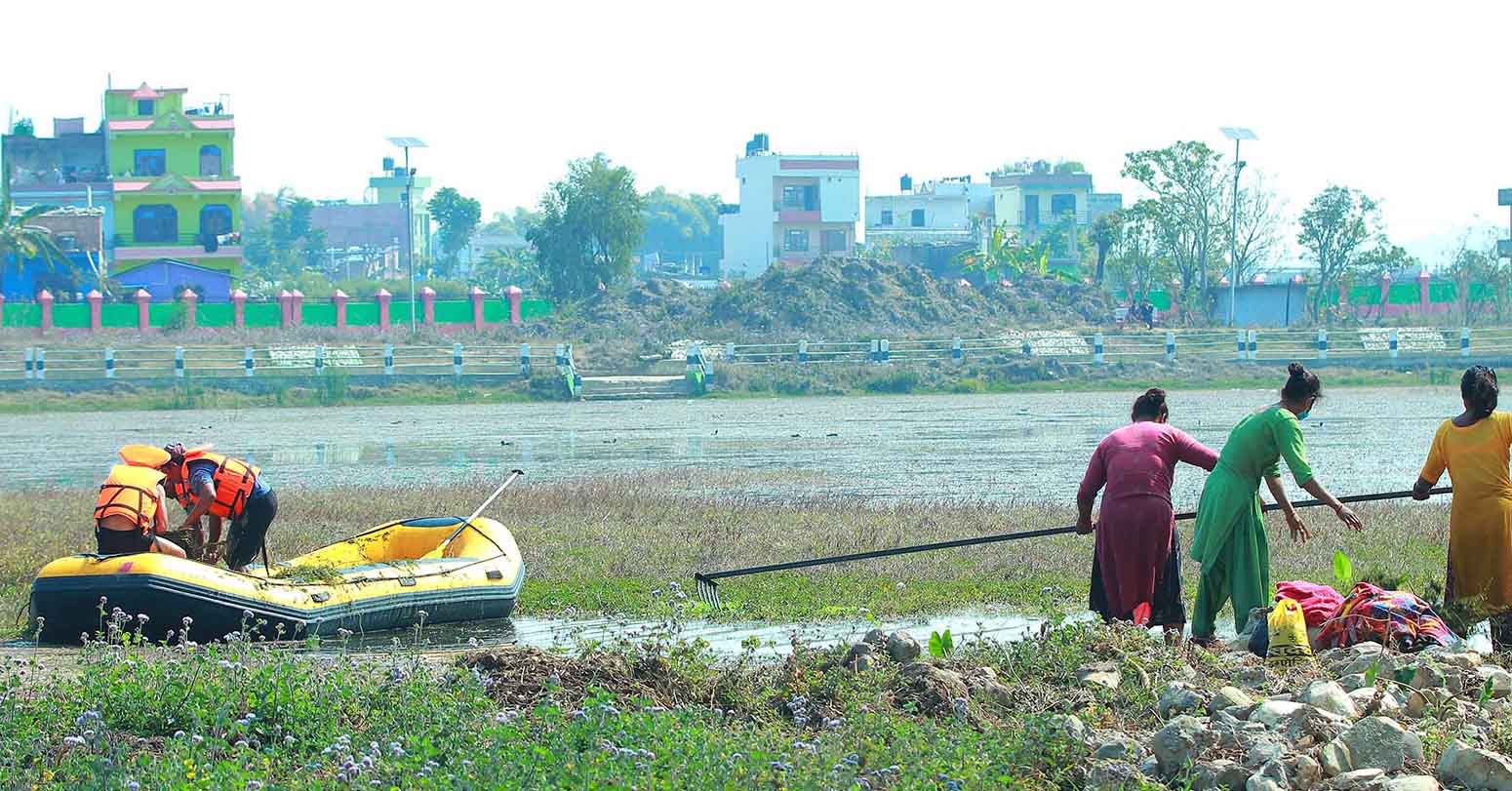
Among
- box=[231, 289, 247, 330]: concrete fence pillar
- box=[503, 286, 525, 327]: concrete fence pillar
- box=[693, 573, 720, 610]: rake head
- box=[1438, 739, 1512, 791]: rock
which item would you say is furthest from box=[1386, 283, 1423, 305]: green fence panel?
box=[1438, 739, 1512, 791]: rock

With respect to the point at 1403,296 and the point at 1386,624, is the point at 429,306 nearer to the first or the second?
the point at 1403,296

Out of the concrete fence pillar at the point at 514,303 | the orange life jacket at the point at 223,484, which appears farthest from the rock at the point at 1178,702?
the concrete fence pillar at the point at 514,303

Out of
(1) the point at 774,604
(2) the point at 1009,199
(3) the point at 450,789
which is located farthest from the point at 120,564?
(2) the point at 1009,199

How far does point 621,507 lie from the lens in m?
17.7

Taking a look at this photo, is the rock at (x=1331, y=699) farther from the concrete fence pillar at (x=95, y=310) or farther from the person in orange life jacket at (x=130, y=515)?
the concrete fence pillar at (x=95, y=310)

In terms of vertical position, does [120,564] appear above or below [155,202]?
below

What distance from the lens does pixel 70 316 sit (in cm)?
5003

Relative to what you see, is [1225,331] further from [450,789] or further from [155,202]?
[450,789]

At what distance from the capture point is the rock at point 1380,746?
643 cm

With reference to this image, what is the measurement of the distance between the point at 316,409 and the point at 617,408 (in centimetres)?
689

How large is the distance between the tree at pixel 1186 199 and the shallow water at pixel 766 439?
21231mm

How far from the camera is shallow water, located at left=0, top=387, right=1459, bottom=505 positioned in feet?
72.1

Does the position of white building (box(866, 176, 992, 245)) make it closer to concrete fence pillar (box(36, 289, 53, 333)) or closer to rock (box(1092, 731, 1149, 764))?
concrete fence pillar (box(36, 289, 53, 333))

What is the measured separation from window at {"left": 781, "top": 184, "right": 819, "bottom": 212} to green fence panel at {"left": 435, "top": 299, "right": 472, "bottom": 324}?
23.1m
